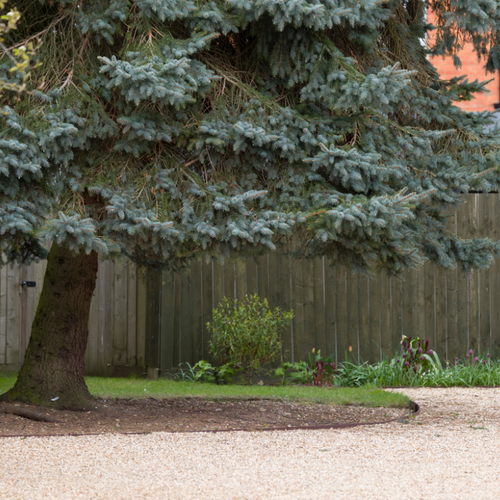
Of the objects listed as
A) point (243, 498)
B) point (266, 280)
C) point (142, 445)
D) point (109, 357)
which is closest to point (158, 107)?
point (142, 445)

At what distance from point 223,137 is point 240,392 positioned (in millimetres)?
2978

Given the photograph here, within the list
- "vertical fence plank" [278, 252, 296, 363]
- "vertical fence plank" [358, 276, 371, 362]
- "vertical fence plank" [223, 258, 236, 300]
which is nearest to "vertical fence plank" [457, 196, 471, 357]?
"vertical fence plank" [358, 276, 371, 362]

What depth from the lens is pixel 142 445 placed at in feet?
13.5

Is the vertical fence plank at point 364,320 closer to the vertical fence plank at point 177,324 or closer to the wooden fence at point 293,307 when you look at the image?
the wooden fence at point 293,307

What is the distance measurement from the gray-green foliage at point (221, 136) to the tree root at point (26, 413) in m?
1.31

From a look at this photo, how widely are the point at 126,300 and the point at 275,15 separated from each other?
4688 millimetres

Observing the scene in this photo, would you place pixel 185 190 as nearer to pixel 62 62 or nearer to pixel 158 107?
pixel 158 107

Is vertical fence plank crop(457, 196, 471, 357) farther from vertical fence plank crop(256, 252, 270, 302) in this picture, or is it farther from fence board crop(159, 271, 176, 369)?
fence board crop(159, 271, 176, 369)

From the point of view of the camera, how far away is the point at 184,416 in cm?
517

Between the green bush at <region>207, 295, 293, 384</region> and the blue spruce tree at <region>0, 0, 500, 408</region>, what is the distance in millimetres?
2560

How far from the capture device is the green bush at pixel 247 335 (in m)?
7.06

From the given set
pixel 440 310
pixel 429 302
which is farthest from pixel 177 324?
pixel 440 310

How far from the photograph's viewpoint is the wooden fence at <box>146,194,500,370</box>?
7.55 meters

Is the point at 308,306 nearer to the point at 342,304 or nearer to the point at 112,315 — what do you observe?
the point at 342,304
